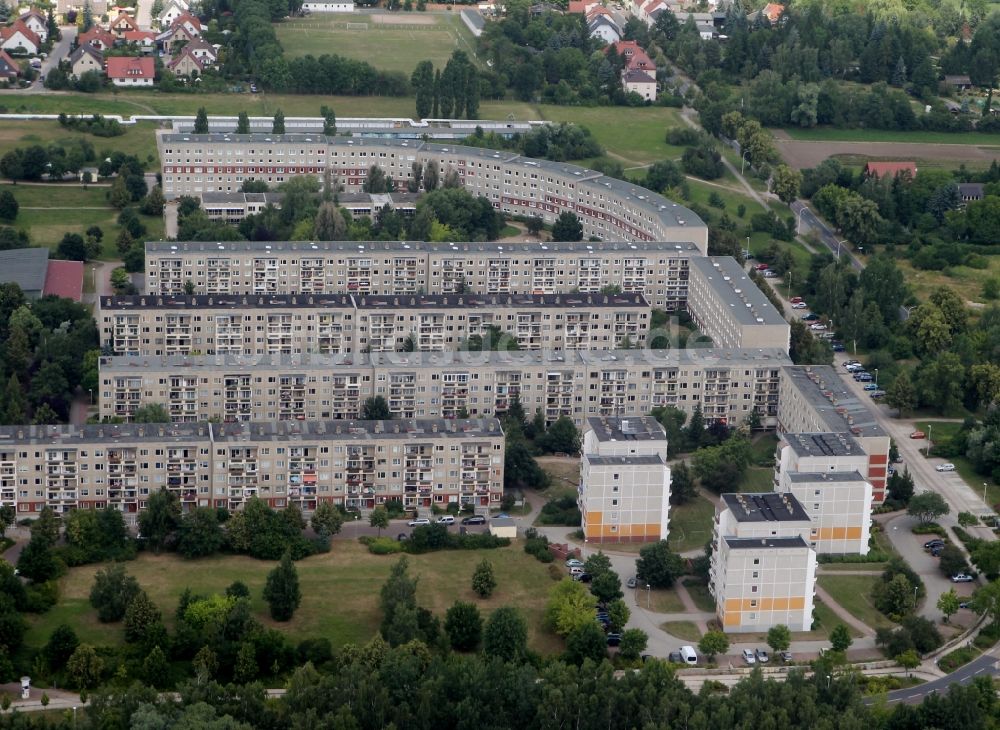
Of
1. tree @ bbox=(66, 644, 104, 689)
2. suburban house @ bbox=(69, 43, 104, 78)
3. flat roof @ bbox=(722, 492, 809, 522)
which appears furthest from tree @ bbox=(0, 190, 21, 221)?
flat roof @ bbox=(722, 492, 809, 522)

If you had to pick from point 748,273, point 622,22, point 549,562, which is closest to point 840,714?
point 549,562

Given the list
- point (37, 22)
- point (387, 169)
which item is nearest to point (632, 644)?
point (387, 169)

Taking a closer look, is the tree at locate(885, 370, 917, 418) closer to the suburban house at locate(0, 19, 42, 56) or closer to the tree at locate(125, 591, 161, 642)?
the tree at locate(125, 591, 161, 642)

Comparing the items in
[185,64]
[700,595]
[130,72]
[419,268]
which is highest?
[185,64]

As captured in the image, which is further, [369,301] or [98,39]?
[98,39]

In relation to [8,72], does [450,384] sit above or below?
below

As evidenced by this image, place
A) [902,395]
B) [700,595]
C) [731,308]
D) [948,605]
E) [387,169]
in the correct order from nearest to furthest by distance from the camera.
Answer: [948,605]
[700,595]
[902,395]
[731,308]
[387,169]

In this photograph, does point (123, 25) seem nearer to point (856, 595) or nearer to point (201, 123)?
point (201, 123)

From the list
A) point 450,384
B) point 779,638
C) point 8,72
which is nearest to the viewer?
point 779,638
